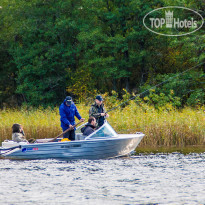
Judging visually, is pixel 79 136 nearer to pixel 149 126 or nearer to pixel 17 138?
pixel 17 138

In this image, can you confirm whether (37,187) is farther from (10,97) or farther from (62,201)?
(10,97)

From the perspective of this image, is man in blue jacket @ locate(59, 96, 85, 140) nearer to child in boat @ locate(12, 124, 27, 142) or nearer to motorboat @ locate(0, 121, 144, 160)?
motorboat @ locate(0, 121, 144, 160)

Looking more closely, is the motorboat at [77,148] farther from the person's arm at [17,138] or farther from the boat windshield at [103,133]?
the person's arm at [17,138]

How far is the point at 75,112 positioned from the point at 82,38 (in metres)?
18.5

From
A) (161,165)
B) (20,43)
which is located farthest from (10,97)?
(161,165)

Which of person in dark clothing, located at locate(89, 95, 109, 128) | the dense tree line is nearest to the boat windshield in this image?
person in dark clothing, located at locate(89, 95, 109, 128)

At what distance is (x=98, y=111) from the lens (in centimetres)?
1328

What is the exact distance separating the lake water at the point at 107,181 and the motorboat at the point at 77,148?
0.26 metres

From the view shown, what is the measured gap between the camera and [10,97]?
39.4m

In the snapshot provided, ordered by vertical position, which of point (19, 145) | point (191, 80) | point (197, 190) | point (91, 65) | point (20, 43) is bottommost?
point (197, 190)

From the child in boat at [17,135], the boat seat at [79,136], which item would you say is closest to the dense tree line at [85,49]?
the boat seat at [79,136]

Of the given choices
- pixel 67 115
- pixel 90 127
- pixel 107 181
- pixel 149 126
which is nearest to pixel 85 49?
pixel 149 126

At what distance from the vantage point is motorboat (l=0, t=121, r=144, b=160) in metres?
12.6

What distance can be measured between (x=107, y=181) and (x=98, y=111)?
3.91 m
